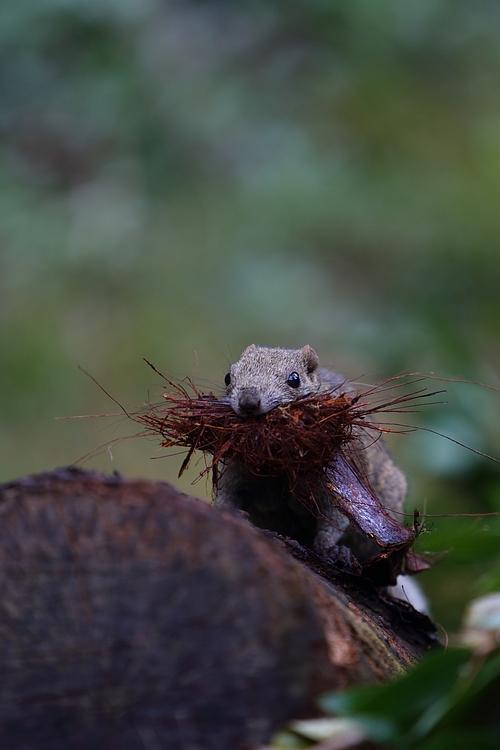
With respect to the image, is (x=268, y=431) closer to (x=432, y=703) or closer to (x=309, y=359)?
(x=309, y=359)

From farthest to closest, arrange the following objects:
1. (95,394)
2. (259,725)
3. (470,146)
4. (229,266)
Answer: (470,146) < (229,266) < (95,394) < (259,725)

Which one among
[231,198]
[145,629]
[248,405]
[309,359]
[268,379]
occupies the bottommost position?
[145,629]

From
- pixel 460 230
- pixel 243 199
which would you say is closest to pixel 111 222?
pixel 243 199

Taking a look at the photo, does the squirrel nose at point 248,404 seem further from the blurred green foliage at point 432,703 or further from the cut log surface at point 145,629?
the blurred green foliage at point 432,703

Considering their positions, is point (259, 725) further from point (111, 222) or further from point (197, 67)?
point (197, 67)

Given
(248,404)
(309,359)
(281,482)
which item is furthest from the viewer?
(309,359)

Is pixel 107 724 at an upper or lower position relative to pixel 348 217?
lower

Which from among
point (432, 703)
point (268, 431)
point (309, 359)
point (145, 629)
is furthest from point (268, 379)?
point (432, 703)
